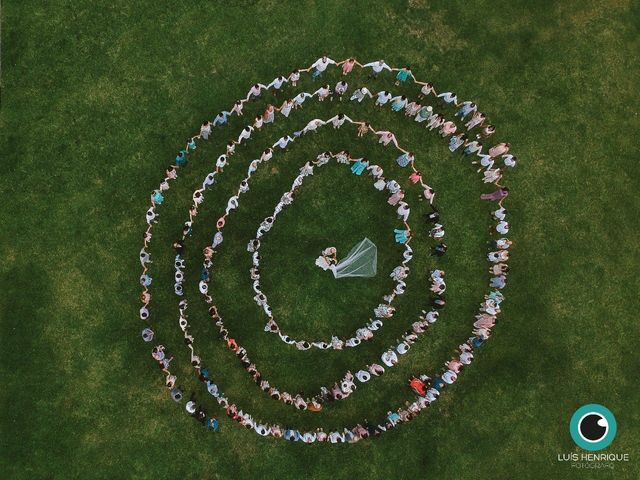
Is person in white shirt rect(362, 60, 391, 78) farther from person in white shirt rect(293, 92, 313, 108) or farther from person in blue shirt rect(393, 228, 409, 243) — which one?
person in blue shirt rect(393, 228, 409, 243)

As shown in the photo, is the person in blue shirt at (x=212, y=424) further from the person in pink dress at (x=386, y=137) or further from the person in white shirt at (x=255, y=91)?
the person in pink dress at (x=386, y=137)

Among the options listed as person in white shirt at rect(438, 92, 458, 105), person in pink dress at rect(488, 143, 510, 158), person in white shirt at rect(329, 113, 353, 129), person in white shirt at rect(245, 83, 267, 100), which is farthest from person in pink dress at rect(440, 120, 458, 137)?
person in white shirt at rect(245, 83, 267, 100)

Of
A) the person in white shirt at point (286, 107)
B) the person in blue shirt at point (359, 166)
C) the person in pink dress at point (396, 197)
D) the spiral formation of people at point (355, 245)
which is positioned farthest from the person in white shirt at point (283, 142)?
the person in pink dress at point (396, 197)

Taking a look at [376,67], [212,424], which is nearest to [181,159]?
[376,67]

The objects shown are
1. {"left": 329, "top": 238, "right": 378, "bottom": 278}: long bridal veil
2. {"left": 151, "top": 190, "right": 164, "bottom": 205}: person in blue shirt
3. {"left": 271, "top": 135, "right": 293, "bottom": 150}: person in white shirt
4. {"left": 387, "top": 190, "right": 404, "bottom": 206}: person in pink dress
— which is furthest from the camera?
{"left": 329, "top": 238, "right": 378, "bottom": 278}: long bridal veil

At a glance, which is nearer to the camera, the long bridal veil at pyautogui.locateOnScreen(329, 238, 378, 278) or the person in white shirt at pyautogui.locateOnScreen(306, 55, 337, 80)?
the person in white shirt at pyautogui.locateOnScreen(306, 55, 337, 80)

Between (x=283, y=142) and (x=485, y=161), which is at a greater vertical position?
(x=485, y=161)

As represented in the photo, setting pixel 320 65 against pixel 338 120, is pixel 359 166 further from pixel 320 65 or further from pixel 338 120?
pixel 320 65
